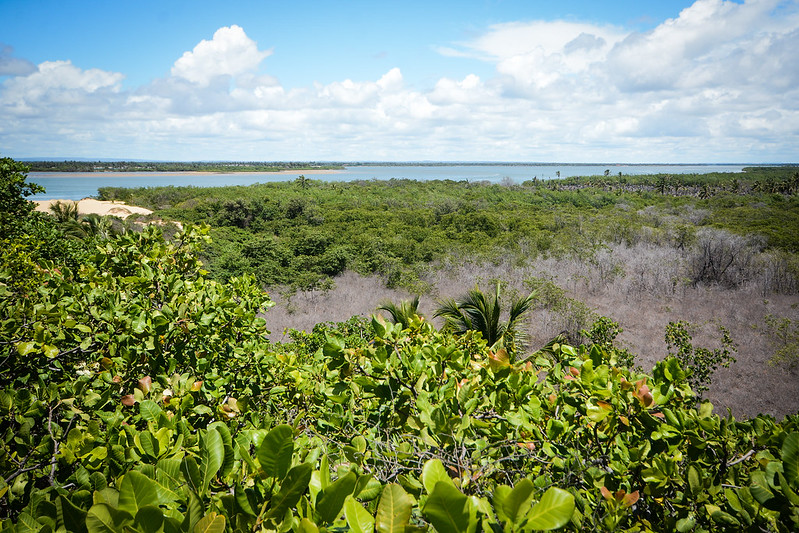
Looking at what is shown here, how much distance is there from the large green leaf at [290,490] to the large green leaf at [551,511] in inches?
18.6

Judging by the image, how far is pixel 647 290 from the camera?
1483 cm

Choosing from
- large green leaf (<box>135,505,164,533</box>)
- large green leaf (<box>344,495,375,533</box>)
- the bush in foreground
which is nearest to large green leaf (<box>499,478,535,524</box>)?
the bush in foreground

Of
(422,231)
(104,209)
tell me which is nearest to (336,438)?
(422,231)

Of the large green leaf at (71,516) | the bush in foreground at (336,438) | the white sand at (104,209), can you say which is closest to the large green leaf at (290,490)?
the bush in foreground at (336,438)

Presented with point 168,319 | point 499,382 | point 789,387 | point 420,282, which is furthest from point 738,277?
point 168,319

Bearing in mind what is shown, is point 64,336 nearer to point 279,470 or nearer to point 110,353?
point 110,353

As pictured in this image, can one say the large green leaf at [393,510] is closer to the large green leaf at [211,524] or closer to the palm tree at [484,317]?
the large green leaf at [211,524]

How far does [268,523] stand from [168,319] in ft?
6.47

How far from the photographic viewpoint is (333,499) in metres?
0.87

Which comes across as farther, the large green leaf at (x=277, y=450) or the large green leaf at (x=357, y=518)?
the large green leaf at (x=277, y=450)

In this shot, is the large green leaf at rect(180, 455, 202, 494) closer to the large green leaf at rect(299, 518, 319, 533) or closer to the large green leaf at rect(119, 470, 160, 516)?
the large green leaf at rect(119, 470, 160, 516)

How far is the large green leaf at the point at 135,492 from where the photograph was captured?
2.74 ft

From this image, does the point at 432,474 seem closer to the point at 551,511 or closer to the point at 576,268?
the point at 551,511

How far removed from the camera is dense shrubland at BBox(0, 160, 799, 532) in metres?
0.90
